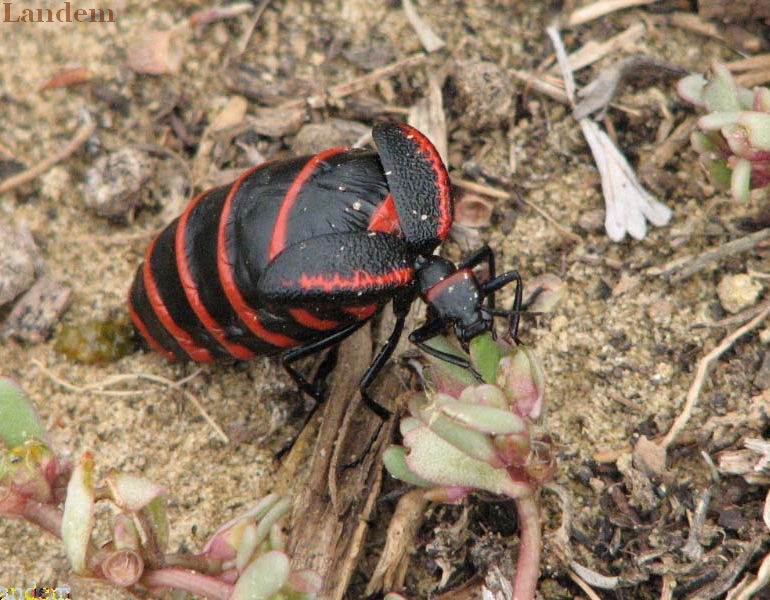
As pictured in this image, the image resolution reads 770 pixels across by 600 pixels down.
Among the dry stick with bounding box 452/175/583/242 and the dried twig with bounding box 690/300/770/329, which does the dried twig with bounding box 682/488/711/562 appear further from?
the dry stick with bounding box 452/175/583/242

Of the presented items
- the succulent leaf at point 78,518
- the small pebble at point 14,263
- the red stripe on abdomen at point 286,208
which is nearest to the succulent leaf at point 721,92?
the red stripe on abdomen at point 286,208

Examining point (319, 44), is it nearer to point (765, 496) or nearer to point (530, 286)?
point (530, 286)

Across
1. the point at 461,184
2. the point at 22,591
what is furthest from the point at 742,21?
the point at 22,591

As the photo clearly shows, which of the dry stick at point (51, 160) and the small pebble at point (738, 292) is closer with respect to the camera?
the small pebble at point (738, 292)

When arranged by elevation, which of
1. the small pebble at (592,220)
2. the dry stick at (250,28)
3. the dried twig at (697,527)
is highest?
the dry stick at (250,28)

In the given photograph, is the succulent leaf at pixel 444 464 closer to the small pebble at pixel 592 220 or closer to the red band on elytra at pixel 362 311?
the red band on elytra at pixel 362 311

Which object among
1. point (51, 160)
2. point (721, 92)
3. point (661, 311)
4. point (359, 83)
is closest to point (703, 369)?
point (661, 311)
